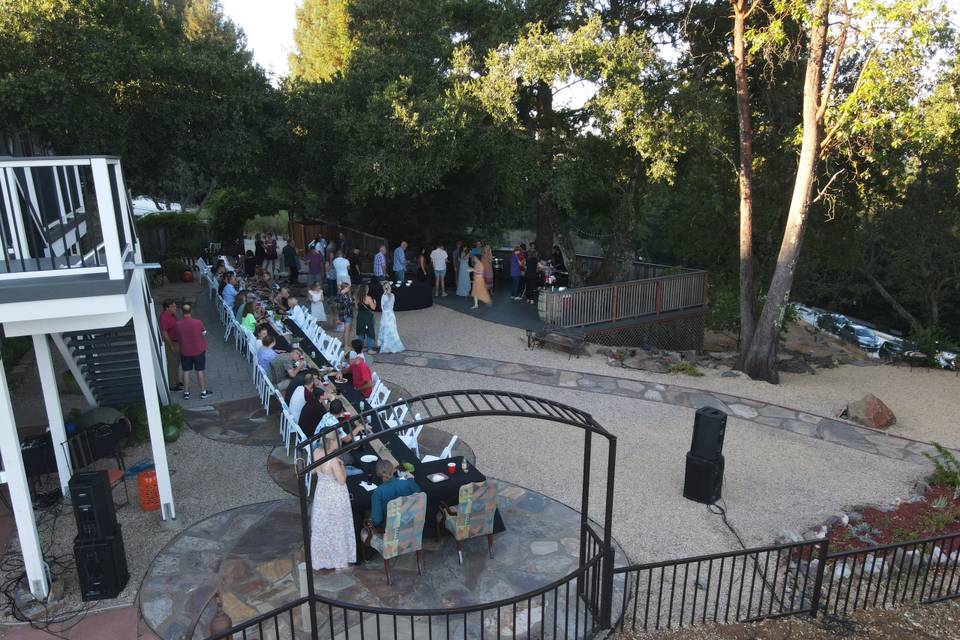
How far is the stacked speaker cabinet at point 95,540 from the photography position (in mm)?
6215

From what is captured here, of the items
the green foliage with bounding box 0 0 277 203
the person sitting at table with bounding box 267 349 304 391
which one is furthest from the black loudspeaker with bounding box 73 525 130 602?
the green foliage with bounding box 0 0 277 203

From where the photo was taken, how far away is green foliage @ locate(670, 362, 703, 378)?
13.7 m

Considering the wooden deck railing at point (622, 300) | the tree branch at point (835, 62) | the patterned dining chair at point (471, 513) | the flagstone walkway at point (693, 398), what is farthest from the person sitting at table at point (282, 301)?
the tree branch at point (835, 62)

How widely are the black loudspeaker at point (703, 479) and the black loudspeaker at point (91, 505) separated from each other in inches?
258

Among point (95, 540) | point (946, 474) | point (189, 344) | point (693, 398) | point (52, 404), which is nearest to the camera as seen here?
point (95, 540)

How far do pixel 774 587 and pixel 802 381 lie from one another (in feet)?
29.4

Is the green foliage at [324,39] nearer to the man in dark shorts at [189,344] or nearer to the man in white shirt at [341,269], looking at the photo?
the man in white shirt at [341,269]

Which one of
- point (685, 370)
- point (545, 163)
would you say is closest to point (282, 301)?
point (545, 163)

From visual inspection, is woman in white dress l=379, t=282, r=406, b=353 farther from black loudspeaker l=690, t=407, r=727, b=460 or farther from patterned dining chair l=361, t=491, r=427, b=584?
patterned dining chair l=361, t=491, r=427, b=584

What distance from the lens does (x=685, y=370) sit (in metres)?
13.7

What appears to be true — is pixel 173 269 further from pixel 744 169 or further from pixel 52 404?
pixel 744 169

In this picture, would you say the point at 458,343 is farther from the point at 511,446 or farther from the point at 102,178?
the point at 102,178

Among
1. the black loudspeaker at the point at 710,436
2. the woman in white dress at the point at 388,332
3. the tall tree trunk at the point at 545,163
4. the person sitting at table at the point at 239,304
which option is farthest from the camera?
the tall tree trunk at the point at 545,163

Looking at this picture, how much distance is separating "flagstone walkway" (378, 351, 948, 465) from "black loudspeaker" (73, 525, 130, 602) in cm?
765
